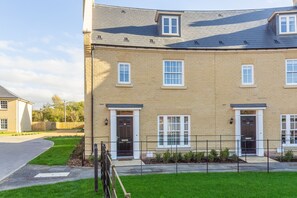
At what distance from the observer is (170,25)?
60.2ft

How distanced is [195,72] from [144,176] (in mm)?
8220

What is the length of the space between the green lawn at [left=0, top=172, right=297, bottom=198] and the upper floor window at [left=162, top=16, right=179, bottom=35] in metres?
10.2

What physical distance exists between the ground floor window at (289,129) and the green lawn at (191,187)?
6635 mm

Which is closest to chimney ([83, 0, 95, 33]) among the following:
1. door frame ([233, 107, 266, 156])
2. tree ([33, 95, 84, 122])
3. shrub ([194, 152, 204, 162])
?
shrub ([194, 152, 204, 162])

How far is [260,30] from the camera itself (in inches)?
747

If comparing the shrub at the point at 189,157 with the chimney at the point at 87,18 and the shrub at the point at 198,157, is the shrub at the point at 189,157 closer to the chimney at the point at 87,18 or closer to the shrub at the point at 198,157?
the shrub at the point at 198,157

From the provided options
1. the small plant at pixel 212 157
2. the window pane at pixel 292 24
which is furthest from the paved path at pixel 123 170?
the window pane at pixel 292 24

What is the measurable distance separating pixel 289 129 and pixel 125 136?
32.4ft

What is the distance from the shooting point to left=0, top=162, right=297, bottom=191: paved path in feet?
35.8

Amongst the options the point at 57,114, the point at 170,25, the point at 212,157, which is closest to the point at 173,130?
→ the point at 212,157

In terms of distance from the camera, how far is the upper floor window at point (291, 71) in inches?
680

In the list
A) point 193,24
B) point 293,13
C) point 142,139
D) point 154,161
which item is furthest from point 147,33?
point 293,13

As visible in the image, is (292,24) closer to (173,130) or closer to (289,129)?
(289,129)

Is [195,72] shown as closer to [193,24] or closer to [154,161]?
[193,24]
